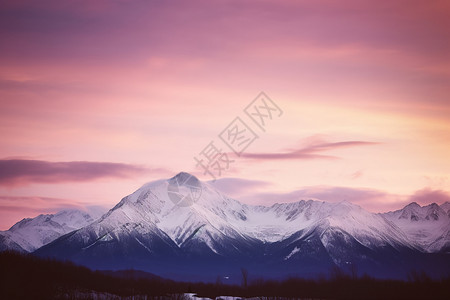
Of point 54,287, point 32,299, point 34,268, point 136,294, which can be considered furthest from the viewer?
point 136,294

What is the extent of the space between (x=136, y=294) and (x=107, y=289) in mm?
10259

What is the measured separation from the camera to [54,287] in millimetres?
170500

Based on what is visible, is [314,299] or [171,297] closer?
[171,297]

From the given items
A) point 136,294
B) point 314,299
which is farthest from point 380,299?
point 136,294

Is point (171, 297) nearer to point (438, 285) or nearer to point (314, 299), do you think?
point (314, 299)

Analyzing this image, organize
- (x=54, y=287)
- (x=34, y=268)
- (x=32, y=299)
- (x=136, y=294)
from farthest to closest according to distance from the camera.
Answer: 1. (x=136, y=294)
2. (x=34, y=268)
3. (x=54, y=287)
4. (x=32, y=299)

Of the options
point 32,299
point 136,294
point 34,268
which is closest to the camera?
point 32,299

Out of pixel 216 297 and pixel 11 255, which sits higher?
pixel 11 255

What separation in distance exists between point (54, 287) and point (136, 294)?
103ft

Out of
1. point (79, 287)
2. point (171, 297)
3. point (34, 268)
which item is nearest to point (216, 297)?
point (171, 297)

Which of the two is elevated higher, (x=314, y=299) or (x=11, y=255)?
(x=11, y=255)

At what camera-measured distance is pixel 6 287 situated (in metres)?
159

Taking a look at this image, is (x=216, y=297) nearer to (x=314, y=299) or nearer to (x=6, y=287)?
(x=314, y=299)

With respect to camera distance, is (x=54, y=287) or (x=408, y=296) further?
(x=408, y=296)
